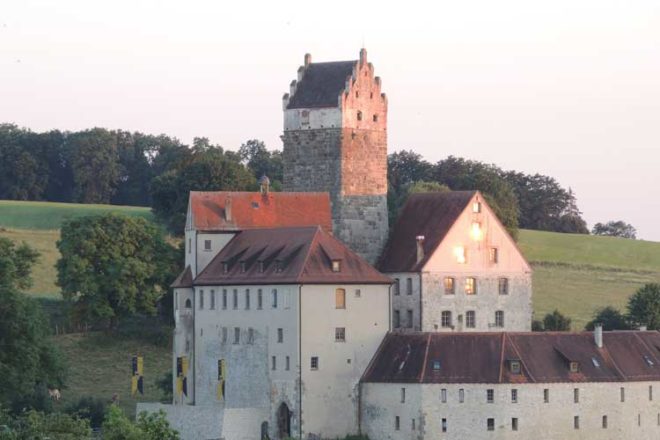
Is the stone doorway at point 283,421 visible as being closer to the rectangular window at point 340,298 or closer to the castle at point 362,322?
the castle at point 362,322

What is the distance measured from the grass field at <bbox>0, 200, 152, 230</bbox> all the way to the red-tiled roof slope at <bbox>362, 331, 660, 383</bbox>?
7095 cm

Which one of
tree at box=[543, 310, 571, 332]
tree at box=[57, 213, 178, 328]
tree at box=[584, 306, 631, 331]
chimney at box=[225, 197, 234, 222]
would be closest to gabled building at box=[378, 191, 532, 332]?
chimney at box=[225, 197, 234, 222]

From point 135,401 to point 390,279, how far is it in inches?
809

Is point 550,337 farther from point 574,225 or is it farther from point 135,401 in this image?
point 574,225

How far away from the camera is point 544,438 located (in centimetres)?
9894

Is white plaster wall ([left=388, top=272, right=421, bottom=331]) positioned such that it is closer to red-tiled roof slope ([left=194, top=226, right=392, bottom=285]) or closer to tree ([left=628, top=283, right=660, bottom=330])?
red-tiled roof slope ([left=194, top=226, right=392, bottom=285])

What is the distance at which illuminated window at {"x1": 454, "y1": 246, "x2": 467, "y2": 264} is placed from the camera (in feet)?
353

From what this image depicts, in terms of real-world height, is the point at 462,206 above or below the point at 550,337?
above

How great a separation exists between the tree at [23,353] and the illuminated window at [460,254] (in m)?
22.7

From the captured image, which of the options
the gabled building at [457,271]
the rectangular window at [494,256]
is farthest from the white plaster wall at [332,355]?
the rectangular window at [494,256]

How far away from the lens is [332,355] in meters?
102

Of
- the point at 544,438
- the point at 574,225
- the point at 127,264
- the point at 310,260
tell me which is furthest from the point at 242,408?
the point at 574,225

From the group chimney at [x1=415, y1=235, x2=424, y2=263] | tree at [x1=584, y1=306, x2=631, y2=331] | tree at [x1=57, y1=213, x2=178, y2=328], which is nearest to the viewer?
chimney at [x1=415, y1=235, x2=424, y2=263]

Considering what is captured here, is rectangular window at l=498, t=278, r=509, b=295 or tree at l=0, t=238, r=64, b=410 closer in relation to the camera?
tree at l=0, t=238, r=64, b=410
